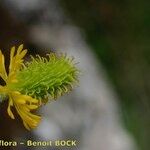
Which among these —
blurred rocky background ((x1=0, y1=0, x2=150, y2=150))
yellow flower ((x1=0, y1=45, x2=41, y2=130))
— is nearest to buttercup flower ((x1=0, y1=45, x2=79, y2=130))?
yellow flower ((x1=0, y1=45, x2=41, y2=130))

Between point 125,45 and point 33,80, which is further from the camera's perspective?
point 125,45

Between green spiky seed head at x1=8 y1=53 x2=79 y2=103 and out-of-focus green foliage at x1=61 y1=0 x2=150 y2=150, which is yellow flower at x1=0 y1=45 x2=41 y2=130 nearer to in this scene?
green spiky seed head at x1=8 y1=53 x2=79 y2=103

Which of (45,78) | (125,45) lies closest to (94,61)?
(125,45)

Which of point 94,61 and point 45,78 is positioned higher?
point 94,61

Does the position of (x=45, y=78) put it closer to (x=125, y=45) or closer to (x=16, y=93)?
(x=16, y=93)

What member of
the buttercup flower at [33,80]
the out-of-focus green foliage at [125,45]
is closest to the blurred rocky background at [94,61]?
the out-of-focus green foliage at [125,45]

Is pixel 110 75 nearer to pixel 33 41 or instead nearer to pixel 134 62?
pixel 134 62

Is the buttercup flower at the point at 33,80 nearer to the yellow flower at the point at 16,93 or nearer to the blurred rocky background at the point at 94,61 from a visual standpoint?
the yellow flower at the point at 16,93
